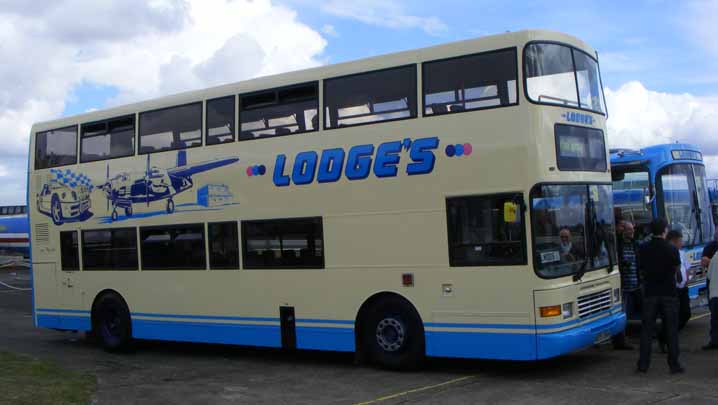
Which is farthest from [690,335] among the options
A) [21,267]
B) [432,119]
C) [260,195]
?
[21,267]

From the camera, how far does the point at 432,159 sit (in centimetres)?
1089

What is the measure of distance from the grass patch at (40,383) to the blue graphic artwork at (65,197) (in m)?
3.31

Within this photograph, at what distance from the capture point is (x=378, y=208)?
11438 mm

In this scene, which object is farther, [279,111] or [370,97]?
[279,111]

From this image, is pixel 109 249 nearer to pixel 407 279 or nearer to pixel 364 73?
pixel 364 73

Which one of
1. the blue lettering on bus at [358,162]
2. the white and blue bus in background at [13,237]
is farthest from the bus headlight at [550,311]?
the white and blue bus in background at [13,237]

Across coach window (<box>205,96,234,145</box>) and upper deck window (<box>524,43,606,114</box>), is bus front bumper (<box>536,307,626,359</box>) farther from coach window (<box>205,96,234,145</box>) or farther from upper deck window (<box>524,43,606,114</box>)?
coach window (<box>205,96,234,145</box>)

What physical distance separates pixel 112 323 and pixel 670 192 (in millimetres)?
10995

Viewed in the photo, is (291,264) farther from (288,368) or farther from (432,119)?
(432,119)

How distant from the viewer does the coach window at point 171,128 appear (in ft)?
44.8

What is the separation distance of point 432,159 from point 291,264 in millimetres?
3046

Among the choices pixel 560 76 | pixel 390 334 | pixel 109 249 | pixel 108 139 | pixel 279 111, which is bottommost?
pixel 390 334

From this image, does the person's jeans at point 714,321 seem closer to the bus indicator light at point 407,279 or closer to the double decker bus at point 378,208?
the double decker bus at point 378,208

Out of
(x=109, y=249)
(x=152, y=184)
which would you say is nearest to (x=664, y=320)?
(x=152, y=184)
